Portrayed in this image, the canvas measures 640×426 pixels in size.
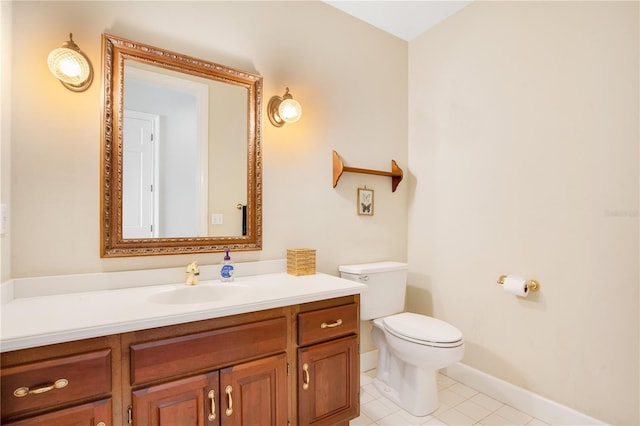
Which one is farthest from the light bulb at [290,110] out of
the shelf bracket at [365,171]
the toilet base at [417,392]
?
the toilet base at [417,392]

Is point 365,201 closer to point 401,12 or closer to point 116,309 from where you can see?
point 401,12

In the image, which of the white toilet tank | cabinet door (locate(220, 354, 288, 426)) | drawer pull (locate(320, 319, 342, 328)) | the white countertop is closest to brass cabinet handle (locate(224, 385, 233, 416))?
cabinet door (locate(220, 354, 288, 426))

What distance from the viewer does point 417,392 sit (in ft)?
6.11

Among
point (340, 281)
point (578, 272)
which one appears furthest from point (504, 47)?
point (340, 281)

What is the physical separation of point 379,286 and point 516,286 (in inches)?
31.5

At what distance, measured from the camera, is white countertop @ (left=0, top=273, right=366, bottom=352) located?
950mm

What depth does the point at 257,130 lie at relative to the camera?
1.86 meters

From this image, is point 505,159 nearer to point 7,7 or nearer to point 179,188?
point 179,188

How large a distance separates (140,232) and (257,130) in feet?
2.71

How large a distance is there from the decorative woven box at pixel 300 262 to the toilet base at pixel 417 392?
857 mm

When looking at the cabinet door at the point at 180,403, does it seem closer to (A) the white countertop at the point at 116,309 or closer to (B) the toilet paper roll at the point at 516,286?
(A) the white countertop at the point at 116,309

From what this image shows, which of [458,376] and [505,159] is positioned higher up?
[505,159]

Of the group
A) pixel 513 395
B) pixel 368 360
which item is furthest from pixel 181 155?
pixel 513 395

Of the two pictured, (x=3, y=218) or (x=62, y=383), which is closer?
(x=62, y=383)
